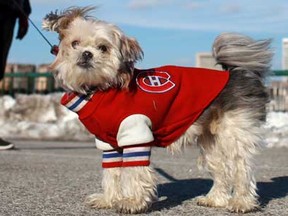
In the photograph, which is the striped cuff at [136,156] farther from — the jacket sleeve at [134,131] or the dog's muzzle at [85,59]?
the dog's muzzle at [85,59]

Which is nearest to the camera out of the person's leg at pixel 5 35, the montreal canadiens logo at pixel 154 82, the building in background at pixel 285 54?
the montreal canadiens logo at pixel 154 82

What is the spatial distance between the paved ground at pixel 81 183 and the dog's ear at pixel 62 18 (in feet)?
4.99

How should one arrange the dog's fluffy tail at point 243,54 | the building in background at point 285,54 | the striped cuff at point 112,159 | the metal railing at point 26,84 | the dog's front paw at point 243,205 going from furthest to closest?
1. the metal railing at point 26,84
2. the building in background at point 285,54
3. the dog's fluffy tail at point 243,54
4. the striped cuff at point 112,159
5. the dog's front paw at point 243,205

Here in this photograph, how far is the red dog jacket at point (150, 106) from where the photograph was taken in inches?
199

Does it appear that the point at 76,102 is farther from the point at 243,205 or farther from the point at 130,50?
the point at 243,205

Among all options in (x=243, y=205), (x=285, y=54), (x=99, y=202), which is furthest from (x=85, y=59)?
(x=285, y=54)

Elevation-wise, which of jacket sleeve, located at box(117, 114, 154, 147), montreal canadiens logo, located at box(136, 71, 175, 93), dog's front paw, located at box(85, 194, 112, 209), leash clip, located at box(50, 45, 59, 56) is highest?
leash clip, located at box(50, 45, 59, 56)

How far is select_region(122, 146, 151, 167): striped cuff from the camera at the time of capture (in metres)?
5.12

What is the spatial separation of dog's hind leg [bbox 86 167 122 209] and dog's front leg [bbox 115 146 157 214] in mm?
330

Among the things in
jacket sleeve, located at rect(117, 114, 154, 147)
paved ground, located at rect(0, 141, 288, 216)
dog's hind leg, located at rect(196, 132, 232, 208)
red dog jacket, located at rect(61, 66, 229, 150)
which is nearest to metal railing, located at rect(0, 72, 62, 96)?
paved ground, located at rect(0, 141, 288, 216)

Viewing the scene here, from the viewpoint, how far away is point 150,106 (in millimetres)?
5164

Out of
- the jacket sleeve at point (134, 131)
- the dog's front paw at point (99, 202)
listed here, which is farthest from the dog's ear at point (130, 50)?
the dog's front paw at point (99, 202)

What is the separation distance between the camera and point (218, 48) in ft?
19.0

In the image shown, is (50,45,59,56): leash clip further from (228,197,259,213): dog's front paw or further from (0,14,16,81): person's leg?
(0,14,16,81): person's leg
